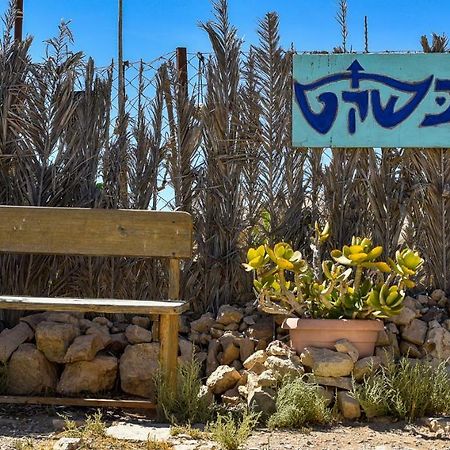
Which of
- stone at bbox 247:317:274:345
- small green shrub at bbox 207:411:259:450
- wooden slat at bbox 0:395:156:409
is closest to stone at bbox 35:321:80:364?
wooden slat at bbox 0:395:156:409

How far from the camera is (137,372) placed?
4844 mm

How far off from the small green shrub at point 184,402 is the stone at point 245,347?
835 mm

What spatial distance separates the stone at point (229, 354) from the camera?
5.10 metres

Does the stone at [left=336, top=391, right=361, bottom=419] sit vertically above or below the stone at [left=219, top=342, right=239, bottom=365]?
below

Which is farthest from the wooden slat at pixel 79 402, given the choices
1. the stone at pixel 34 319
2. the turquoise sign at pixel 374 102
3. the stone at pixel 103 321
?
the turquoise sign at pixel 374 102

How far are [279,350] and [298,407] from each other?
600 millimetres

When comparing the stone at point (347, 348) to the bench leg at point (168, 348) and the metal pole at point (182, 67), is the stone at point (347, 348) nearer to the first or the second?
the bench leg at point (168, 348)

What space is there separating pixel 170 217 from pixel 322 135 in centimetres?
180

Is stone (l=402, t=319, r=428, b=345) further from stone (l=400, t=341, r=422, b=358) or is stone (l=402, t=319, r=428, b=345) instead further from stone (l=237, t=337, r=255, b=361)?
stone (l=237, t=337, r=255, b=361)

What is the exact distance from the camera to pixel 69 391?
15.6ft

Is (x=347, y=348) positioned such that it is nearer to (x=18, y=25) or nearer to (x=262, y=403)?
(x=262, y=403)

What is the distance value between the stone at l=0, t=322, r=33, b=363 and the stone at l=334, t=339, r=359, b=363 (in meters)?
2.29

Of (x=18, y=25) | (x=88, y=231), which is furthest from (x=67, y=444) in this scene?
(x=18, y=25)

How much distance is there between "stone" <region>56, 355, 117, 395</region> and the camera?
476cm
